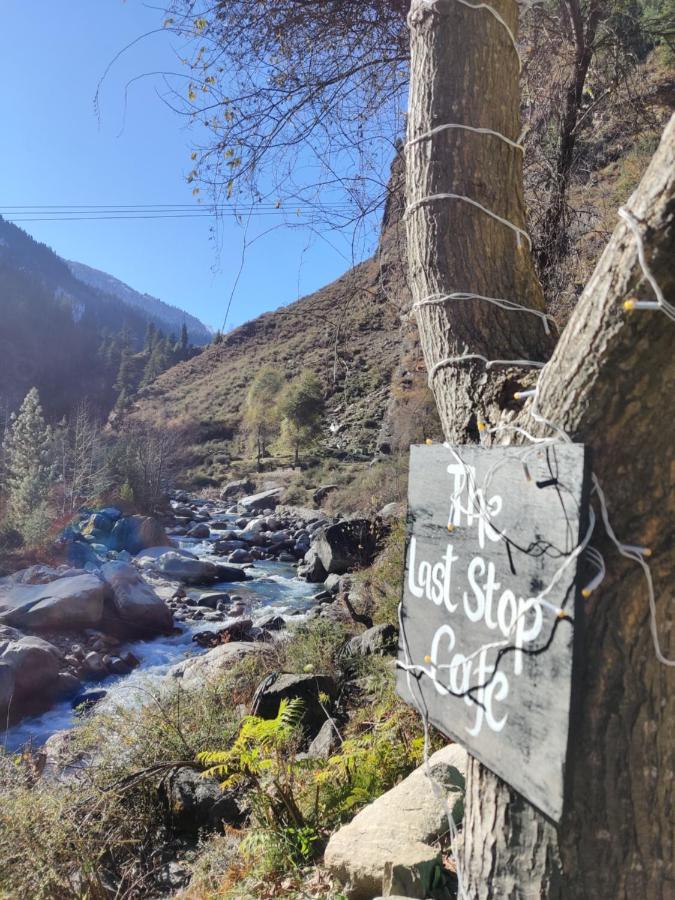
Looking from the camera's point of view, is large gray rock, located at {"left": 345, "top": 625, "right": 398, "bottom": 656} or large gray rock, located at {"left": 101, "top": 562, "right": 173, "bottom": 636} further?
large gray rock, located at {"left": 101, "top": 562, "right": 173, "bottom": 636}

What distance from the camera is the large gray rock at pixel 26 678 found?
27.1 feet

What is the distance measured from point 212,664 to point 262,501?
18.7 meters

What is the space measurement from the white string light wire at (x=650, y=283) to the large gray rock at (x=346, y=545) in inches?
389

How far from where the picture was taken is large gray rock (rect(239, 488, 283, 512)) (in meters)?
Answer: 26.1

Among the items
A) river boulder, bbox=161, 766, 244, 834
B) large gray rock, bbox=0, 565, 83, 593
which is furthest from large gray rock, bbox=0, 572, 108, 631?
river boulder, bbox=161, 766, 244, 834

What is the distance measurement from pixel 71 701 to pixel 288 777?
20.7 ft

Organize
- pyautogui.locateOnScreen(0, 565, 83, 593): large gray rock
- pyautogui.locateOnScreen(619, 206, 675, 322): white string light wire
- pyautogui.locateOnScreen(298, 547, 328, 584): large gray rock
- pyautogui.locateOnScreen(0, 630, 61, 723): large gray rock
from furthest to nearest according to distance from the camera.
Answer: pyautogui.locateOnScreen(298, 547, 328, 584): large gray rock → pyautogui.locateOnScreen(0, 565, 83, 593): large gray rock → pyautogui.locateOnScreen(0, 630, 61, 723): large gray rock → pyautogui.locateOnScreen(619, 206, 675, 322): white string light wire

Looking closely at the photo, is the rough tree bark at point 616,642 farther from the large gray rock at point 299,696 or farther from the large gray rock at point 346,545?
the large gray rock at point 346,545

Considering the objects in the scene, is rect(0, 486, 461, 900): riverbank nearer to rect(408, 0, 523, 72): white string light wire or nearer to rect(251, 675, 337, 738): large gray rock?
rect(251, 675, 337, 738): large gray rock

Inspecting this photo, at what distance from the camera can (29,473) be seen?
1845 centimetres

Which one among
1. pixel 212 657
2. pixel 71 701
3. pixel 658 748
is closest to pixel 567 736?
pixel 658 748

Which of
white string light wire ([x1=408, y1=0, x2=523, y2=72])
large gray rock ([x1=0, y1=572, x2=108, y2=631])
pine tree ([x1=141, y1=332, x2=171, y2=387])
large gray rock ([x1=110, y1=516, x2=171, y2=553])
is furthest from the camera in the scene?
pine tree ([x1=141, y1=332, x2=171, y2=387])

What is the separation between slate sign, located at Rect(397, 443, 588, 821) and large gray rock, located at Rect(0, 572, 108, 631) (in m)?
10.7

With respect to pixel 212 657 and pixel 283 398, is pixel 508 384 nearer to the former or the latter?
pixel 212 657
